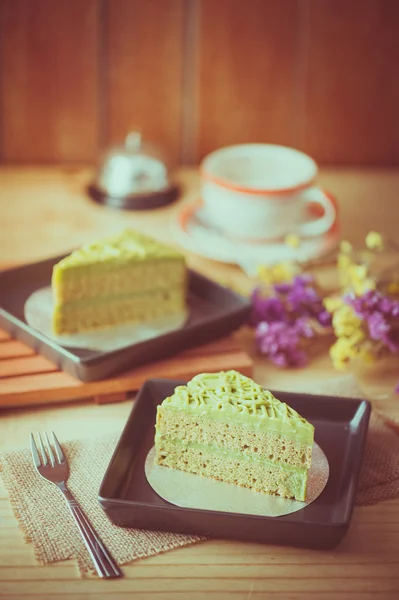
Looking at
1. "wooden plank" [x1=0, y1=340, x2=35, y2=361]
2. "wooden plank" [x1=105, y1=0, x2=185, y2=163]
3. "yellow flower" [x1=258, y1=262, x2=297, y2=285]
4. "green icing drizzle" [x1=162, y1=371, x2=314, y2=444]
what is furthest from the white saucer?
"green icing drizzle" [x1=162, y1=371, x2=314, y2=444]

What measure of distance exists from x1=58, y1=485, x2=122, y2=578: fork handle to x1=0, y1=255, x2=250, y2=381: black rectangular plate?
366 mm

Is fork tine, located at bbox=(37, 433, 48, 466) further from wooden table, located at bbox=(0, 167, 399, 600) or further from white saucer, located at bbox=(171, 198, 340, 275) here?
white saucer, located at bbox=(171, 198, 340, 275)

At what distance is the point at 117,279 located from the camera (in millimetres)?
1927

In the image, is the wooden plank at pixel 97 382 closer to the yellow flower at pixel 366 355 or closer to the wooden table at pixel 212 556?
the wooden table at pixel 212 556

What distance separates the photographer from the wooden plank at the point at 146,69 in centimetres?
272

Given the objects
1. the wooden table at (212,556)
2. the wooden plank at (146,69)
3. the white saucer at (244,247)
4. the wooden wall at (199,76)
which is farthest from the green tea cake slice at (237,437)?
the wooden wall at (199,76)

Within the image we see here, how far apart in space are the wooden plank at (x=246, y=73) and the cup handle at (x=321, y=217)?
0.57m

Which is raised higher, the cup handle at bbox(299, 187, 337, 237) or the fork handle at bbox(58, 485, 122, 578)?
the cup handle at bbox(299, 187, 337, 237)

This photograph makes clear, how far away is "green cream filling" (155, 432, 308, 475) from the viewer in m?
1.41

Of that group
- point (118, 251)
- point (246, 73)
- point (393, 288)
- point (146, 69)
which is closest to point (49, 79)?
point (146, 69)

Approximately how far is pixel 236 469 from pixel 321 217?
45.1 inches

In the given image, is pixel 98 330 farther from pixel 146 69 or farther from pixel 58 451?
→ pixel 146 69

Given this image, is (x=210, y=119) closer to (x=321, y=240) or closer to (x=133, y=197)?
(x=133, y=197)

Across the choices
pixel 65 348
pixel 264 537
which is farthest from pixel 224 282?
pixel 264 537
